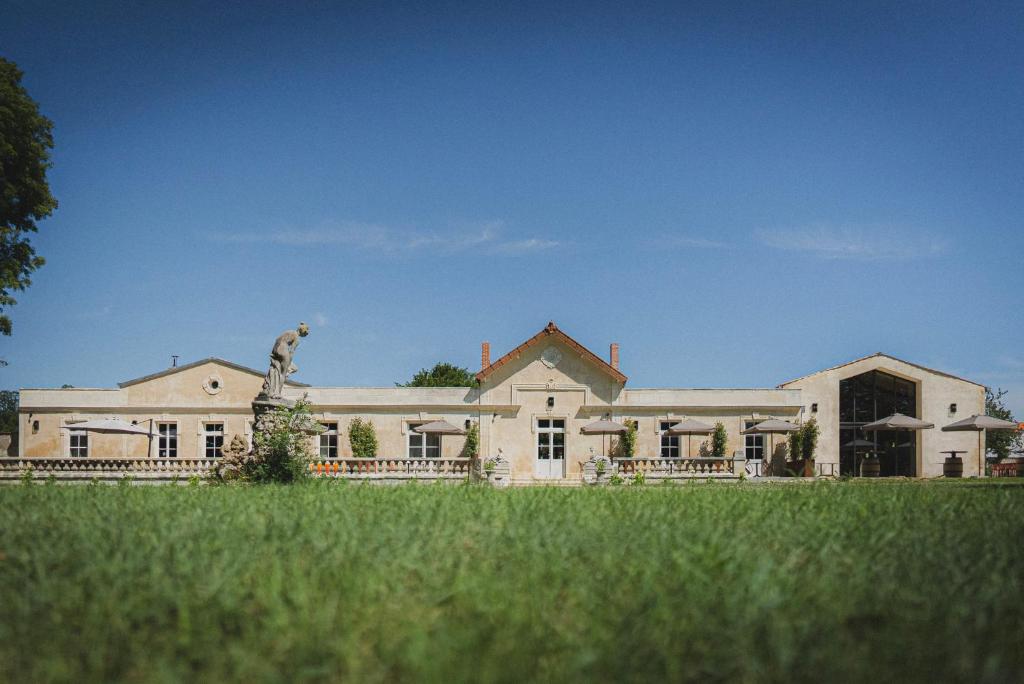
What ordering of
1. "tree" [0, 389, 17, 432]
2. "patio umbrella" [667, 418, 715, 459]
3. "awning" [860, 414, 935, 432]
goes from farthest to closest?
"tree" [0, 389, 17, 432], "awning" [860, 414, 935, 432], "patio umbrella" [667, 418, 715, 459]

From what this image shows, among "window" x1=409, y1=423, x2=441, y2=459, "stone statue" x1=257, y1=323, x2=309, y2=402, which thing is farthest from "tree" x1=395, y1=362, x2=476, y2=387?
"stone statue" x1=257, y1=323, x2=309, y2=402

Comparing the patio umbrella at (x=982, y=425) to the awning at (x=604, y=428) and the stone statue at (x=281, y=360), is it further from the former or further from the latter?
the stone statue at (x=281, y=360)

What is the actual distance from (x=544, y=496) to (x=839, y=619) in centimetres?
553

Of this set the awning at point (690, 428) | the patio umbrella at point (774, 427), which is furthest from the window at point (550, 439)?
the patio umbrella at point (774, 427)

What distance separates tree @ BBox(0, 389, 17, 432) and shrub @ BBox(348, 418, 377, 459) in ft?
217

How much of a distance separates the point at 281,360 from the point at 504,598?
43.9 feet

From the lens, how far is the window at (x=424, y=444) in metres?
30.8

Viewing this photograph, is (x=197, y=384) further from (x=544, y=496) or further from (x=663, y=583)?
(x=663, y=583)

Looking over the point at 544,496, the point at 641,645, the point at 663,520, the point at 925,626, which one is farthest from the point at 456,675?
the point at 544,496

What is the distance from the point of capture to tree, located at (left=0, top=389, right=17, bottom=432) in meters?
85.0

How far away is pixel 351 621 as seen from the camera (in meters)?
3.58

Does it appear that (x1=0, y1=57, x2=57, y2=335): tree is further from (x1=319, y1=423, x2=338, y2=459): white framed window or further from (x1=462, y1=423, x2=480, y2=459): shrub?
(x1=462, y1=423, x2=480, y2=459): shrub

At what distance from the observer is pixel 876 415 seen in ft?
111

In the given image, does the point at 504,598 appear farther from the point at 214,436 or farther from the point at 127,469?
the point at 214,436
